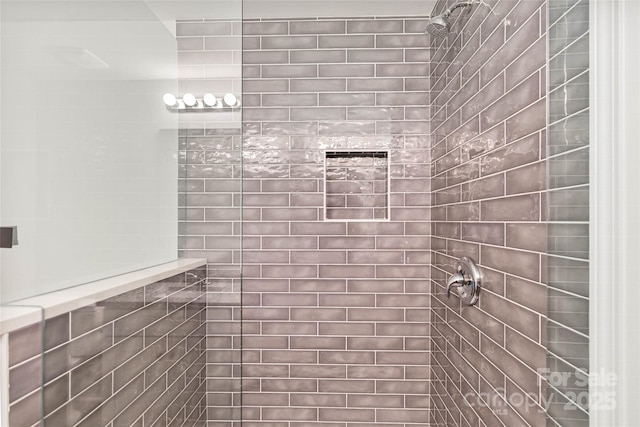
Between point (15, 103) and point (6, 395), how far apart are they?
0.59 m

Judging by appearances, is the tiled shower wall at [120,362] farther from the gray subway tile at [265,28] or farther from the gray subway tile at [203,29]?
the gray subway tile at [265,28]

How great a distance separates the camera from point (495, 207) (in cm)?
133

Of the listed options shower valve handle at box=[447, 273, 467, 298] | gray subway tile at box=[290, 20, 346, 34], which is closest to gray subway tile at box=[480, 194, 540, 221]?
shower valve handle at box=[447, 273, 467, 298]

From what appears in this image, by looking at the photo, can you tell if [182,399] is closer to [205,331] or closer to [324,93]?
[205,331]

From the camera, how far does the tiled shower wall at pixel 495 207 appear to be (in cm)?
108

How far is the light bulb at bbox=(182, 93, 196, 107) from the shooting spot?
1.09 metres

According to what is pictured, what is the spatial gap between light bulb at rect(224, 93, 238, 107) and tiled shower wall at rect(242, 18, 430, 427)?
3.63 feet

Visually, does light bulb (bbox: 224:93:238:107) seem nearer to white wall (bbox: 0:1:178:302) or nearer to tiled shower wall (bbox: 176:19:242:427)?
tiled shower wall (bbox: 176:19:242:427)

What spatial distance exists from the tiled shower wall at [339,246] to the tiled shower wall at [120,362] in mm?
1128

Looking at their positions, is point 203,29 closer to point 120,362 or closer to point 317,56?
point 120,362

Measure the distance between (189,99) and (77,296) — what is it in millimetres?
559
